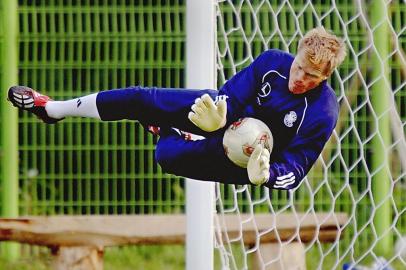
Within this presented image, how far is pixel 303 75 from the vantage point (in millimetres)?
2408

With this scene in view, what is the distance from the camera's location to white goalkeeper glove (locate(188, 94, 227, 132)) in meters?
2.32

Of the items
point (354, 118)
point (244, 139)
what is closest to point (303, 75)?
point (244, 139)

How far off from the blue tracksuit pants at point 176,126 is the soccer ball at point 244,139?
0.07ft

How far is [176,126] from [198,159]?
78 millimetres

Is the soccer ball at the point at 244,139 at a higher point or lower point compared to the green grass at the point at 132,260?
higher

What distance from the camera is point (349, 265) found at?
12.2 ft

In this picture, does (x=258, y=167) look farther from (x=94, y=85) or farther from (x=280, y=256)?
(x=94, y=85)

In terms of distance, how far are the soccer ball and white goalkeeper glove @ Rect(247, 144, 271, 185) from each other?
0.13 feet

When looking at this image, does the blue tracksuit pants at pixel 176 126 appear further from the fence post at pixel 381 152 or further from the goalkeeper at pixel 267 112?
the fence post at pixel 381 152

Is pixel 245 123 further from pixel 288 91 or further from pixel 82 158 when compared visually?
pixel 82 158

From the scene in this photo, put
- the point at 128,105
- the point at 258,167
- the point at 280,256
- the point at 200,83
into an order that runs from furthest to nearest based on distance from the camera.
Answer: the point at 280,256 → the point at 200,83 → the point at 128,105 → the point at 258,167

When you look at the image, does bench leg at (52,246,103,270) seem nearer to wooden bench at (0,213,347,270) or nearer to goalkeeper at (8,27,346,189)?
wooden bench at (0,213,347,270)

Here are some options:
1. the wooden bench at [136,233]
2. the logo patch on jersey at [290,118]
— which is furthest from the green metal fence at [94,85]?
the logo patch on jersey at [290,118]

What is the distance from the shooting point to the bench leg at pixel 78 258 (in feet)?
12.5
